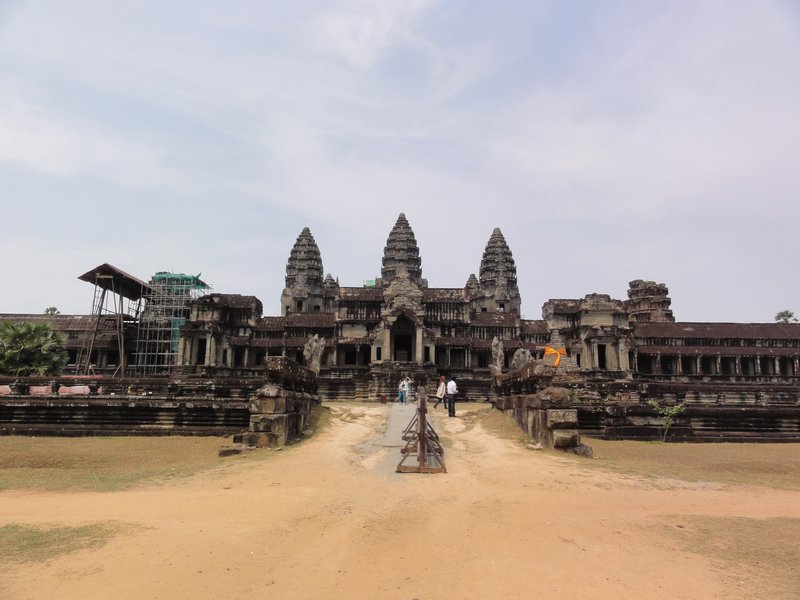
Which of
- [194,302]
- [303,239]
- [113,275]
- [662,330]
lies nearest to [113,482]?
[194,302]

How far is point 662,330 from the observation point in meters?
45.3

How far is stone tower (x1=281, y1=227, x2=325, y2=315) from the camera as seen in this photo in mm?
60062

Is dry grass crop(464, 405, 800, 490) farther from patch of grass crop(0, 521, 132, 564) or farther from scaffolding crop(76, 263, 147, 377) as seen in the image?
scaffolding crop(76, 263, 147, 377)

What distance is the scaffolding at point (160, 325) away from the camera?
47.4 metres

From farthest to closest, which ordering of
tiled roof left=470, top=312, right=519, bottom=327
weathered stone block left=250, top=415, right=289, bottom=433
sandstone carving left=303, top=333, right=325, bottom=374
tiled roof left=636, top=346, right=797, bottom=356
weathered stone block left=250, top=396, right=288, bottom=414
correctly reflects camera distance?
tiled roof left=636, top=346, right=797, bottom=356 < tiled roof left=470, top=312, right=519, bottom=327 < sandstone carving left=303, top=333, right=325, bottom=374 < weathered stone block left=250, top=396, right=288, bottom=414 < weathered stone block left=250, top=415, right=289, bottom=433

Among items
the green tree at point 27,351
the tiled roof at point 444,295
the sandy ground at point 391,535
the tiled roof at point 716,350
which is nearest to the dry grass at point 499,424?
the sandy ground at point 391,535

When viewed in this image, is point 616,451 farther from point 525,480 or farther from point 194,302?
point 194,302

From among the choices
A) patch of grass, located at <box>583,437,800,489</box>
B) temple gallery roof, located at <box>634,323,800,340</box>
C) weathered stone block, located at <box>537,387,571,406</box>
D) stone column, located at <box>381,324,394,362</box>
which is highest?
temple gallery roof, located at <box>634,323,800,340</box>

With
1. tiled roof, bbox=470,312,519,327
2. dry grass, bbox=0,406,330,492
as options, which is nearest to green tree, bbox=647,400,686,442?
dry grass, bbox=0,406,330,492

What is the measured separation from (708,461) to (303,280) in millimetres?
52208

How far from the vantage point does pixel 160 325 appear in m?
48.8

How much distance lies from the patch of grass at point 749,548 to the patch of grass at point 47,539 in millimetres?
6386

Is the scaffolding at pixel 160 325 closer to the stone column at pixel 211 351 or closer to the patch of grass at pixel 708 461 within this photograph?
the stone column at pixel 211 351

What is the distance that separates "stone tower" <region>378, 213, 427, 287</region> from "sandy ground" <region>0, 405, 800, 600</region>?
1898 inches
